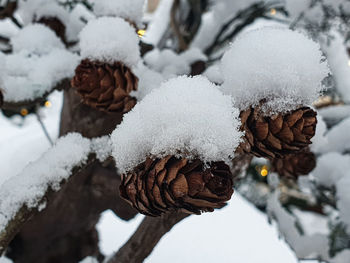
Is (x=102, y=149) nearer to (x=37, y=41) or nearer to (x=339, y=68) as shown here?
(x=37, y=41)

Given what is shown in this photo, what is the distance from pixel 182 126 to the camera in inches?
17.1

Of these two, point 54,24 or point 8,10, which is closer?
point 54,24

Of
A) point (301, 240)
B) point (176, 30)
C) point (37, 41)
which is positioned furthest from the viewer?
point (176, 30)

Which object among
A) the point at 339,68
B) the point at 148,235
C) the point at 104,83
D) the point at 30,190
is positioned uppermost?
the point at 104,83

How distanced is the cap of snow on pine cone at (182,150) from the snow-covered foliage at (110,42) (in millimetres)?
271

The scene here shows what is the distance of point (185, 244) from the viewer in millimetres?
1956

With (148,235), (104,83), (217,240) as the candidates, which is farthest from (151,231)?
(217,240)

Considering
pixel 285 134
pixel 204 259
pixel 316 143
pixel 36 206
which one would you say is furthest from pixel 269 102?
pixel 204 259

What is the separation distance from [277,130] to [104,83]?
0.35 meters

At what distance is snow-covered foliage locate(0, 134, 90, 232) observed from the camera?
642mm

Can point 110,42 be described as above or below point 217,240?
above

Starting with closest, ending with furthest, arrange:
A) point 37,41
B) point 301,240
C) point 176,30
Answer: point 37,41, point 301,240, point 176,30

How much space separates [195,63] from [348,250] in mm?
818

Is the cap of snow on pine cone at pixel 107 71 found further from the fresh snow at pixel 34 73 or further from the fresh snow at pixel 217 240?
the fresh snow at pixel 217 240
